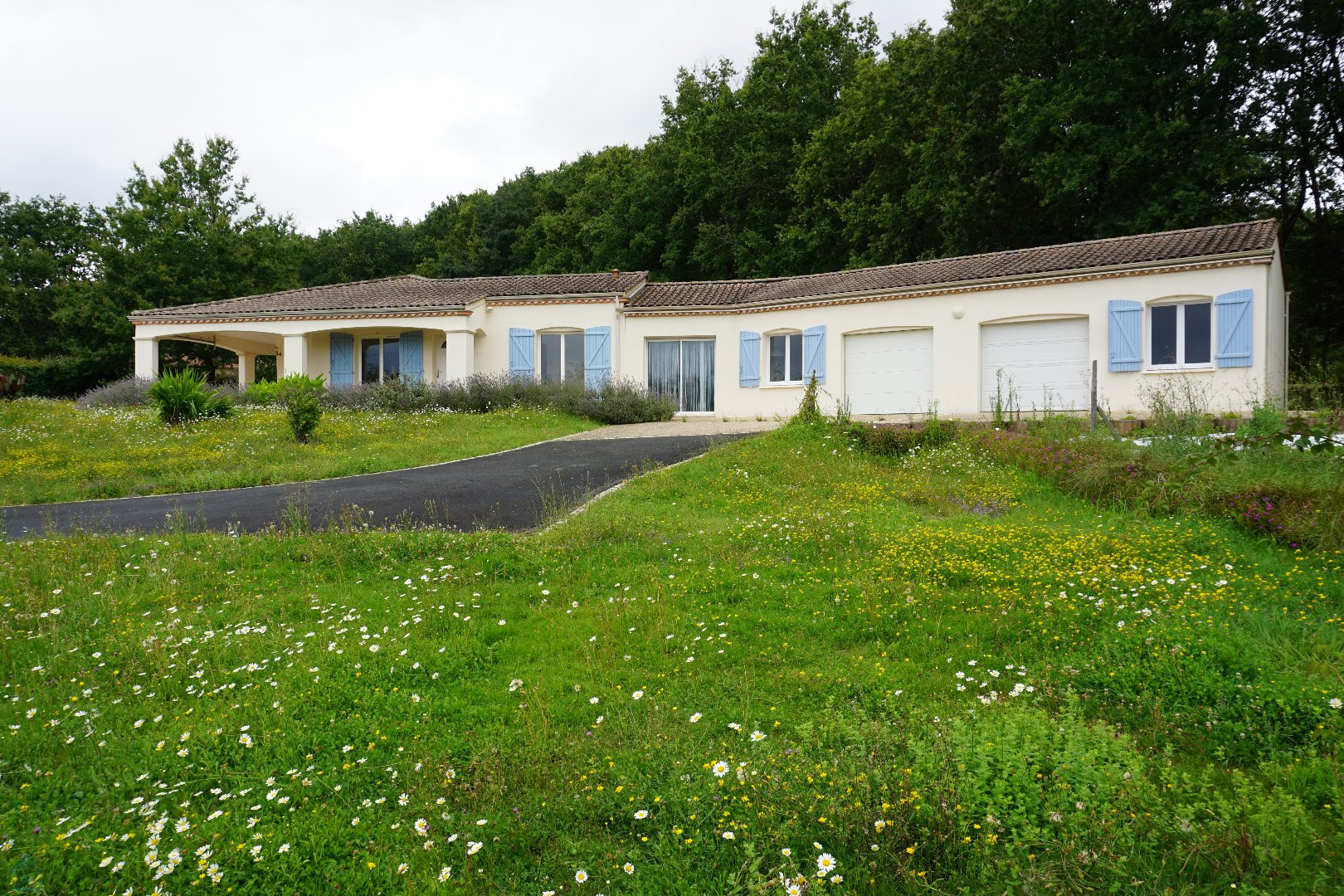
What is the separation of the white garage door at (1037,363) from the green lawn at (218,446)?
887 cm

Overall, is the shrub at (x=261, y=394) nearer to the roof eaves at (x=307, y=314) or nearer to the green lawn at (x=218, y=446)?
the green lawn at (x=218, y=446)

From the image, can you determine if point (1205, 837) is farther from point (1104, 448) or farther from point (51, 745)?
point (1104, 448)

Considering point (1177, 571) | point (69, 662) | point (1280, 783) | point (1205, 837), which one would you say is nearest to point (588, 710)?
point (1205, 837)

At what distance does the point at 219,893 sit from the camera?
2852 millimetres

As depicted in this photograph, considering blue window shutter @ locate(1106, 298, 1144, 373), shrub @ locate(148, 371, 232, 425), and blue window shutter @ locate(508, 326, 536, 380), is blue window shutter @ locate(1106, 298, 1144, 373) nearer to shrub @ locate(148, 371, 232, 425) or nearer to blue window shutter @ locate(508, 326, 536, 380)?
blue window shutter @ locate(508, 326, 536, 380)

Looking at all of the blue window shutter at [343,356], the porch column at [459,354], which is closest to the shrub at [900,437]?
the porch column at [459,354]

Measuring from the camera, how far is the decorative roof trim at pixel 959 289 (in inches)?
566

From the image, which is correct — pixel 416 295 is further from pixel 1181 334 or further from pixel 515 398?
pixel 1181 334

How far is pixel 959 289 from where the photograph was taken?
667 inches

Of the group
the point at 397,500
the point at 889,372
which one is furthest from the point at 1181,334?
the point at 397,500

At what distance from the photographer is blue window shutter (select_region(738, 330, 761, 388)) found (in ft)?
65.6

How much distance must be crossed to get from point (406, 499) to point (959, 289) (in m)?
12.4

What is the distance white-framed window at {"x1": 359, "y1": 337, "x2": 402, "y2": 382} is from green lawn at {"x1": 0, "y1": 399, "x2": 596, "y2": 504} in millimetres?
4828

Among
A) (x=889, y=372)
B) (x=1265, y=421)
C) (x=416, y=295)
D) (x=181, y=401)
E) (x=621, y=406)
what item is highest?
(x=416, y=295)
